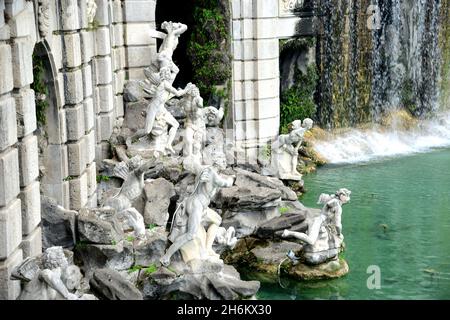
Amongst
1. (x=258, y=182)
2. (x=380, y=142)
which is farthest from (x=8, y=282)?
(x=380, y=142)

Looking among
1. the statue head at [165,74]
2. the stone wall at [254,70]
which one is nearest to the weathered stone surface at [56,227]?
the statue head at [165,74]

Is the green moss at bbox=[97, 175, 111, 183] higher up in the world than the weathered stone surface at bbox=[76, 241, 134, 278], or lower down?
higher up

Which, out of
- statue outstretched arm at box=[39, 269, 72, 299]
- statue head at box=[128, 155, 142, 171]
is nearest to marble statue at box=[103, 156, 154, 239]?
statue head at box=[128, 155, 142, 171]

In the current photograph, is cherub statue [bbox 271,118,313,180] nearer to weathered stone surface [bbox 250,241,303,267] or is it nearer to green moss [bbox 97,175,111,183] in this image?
green moss [bbox 97,175,111,183]

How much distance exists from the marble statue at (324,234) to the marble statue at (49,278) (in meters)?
4.80

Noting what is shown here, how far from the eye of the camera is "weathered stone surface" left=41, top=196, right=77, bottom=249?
13625mm

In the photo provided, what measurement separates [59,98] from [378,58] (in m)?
13.8

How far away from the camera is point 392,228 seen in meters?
17.4

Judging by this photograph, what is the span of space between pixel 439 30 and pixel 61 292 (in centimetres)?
1937

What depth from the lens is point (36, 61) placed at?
45.2 ft

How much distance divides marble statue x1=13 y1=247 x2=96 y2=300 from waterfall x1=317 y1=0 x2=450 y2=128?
47.9ft

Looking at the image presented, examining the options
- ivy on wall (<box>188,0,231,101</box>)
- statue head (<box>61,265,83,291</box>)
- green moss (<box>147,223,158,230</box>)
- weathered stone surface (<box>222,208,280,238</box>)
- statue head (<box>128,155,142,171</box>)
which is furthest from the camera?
ivy on wall (<box>188,0,231,101</box>)

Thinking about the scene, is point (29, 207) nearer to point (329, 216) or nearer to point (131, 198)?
point (131, 198)
